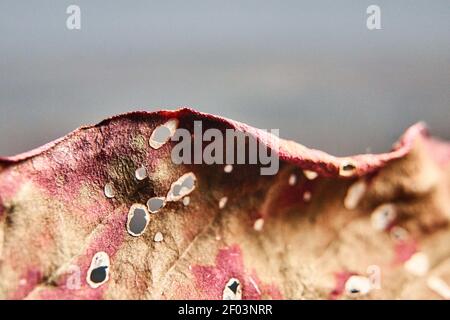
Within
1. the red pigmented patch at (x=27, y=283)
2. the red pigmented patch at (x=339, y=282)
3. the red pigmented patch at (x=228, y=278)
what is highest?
the red pigmented patch at (x=27, y=283)

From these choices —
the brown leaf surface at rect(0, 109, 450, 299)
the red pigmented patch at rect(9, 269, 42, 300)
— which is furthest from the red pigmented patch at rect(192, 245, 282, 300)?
the red pigmented patch at rect(9, 269, 42, 300)

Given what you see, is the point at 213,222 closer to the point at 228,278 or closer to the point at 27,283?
the point at 228,278

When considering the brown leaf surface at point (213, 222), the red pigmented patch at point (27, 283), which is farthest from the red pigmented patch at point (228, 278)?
the red pigmented patch at point (27, 283)

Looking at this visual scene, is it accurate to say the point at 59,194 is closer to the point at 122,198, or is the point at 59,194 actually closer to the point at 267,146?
the point at 122,198

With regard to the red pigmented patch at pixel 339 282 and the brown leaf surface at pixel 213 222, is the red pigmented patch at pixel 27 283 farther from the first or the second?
the red pigmented patch at pixel 339 282

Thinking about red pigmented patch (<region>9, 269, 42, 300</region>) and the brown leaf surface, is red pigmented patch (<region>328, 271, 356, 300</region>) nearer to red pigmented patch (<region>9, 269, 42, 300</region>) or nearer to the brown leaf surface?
the brown leaf surface

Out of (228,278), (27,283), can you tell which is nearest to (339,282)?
(228,278)

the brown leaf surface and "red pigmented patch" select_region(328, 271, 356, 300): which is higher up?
the brown leaf surface

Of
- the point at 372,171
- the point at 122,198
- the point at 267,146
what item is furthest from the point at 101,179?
the point at 372,171
